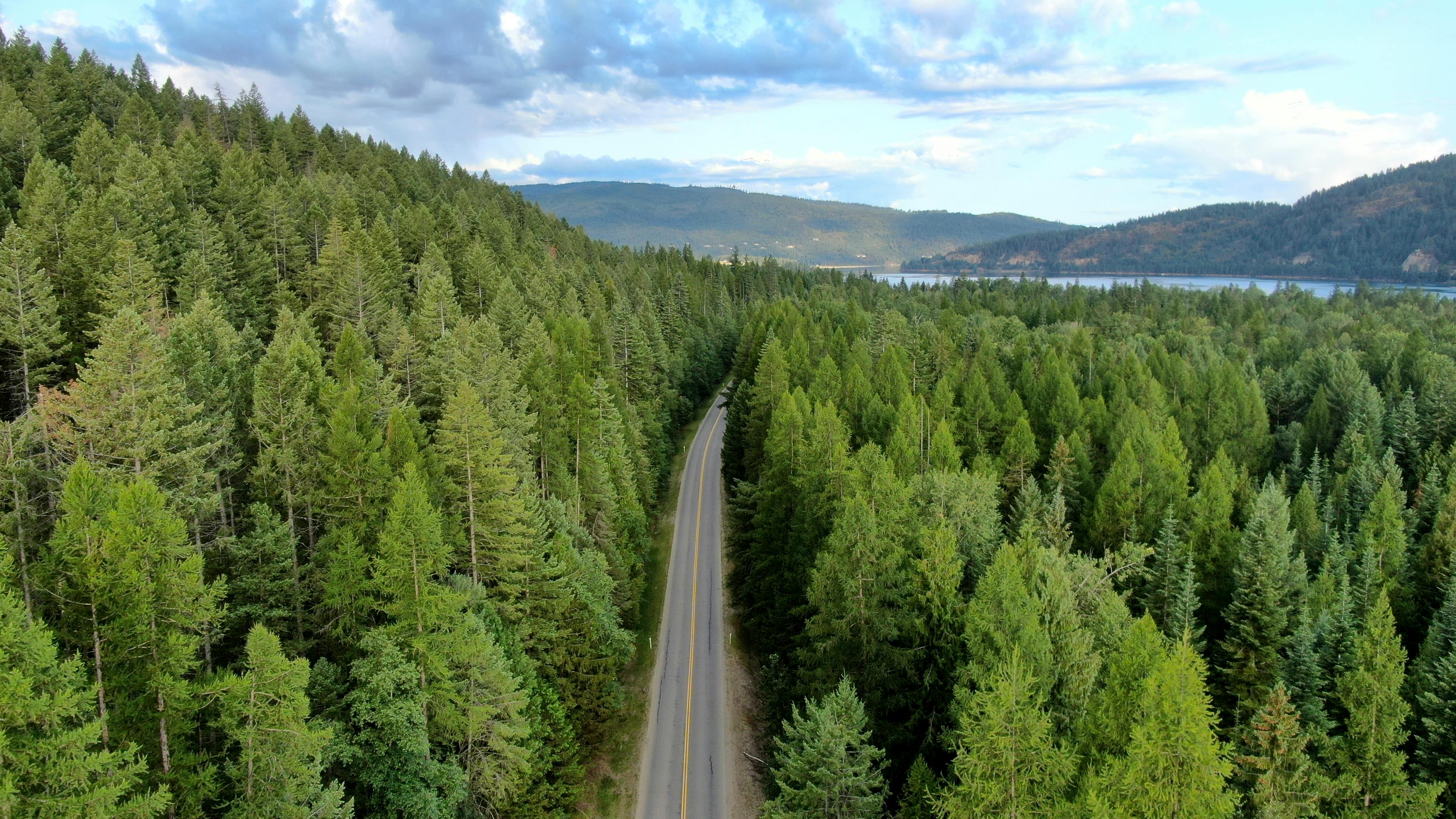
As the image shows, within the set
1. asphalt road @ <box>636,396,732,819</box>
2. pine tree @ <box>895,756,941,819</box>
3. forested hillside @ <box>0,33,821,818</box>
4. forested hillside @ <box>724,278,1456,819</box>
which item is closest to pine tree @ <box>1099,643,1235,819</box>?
forested hillside @ <box>724,278,1456,819</box>

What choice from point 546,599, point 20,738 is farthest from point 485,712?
point 20,738

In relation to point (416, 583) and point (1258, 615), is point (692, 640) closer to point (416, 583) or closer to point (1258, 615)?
point (416, 583)

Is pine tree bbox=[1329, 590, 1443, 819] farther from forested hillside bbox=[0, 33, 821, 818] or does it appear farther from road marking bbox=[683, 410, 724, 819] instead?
forested hillside bbox=[0, 33, 821, 818]

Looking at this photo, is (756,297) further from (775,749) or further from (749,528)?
(775,749)

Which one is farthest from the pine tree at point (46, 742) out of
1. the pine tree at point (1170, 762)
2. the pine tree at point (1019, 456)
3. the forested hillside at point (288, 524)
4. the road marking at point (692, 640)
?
the pine tree at point (1019, 456)

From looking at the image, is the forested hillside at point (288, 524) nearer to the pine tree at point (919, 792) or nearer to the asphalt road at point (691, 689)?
the asphalt road at point (691, 689)

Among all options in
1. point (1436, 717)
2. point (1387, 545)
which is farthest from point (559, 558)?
point (1387, 545)

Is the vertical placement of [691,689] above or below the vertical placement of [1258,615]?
below
